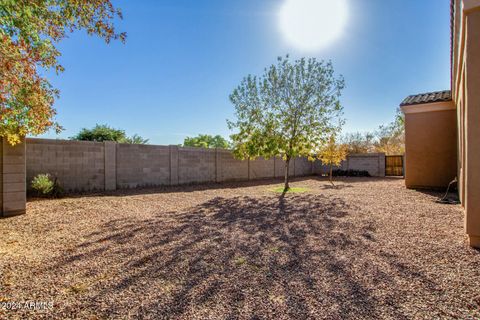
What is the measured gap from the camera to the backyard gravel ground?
2178mm

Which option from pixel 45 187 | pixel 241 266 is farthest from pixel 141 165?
pixel 241 266

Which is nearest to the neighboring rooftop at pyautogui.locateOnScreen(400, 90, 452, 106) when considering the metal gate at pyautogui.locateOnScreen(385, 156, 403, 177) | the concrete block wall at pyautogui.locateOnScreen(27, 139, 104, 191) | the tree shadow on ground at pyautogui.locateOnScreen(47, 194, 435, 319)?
the tree shadow on ground at pyautogui.locateOnScreen(47, 194, 435, 319)

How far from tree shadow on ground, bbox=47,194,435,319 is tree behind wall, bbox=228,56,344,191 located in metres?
6.51

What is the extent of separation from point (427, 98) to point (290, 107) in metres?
5.67

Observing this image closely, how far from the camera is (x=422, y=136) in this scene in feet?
32.8

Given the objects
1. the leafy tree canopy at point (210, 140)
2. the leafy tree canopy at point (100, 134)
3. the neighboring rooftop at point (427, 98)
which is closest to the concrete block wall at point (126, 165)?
the leafy tree canopy at point (100, 134)

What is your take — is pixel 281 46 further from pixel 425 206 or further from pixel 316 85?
pixel 425 206

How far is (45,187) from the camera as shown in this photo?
25.5 ft

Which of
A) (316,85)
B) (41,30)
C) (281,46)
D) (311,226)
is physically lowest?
(311,226)

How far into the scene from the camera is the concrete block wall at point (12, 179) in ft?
18.1

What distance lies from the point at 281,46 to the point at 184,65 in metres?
4.46

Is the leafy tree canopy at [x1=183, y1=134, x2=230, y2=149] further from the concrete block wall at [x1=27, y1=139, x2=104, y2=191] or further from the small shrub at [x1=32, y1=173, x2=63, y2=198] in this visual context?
the small shrub at [x1=32, y1=173, x2=63, y2=198]

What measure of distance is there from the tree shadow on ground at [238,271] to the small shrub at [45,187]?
4425 mm

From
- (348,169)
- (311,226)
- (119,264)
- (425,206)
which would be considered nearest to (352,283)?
(311,226)
